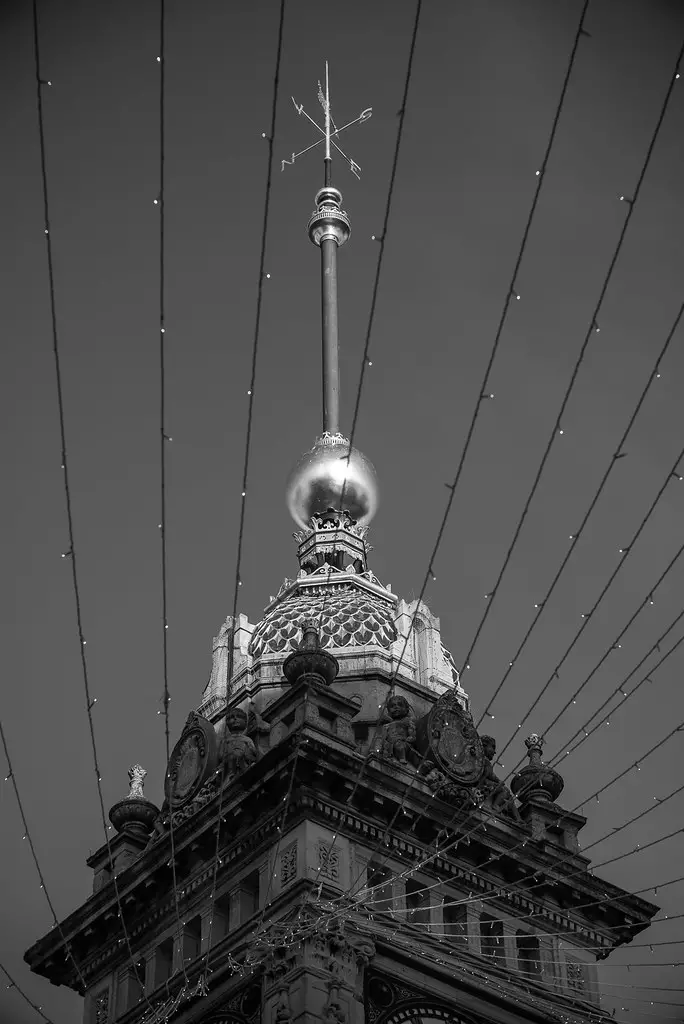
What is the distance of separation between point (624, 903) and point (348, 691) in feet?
35.3

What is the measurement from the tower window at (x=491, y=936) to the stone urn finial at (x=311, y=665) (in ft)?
26.3

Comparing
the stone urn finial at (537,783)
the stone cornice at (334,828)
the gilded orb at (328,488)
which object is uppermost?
the gilded orb at (328,488)

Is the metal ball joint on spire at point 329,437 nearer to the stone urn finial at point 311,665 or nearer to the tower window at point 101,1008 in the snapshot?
the stone urn finial at point 311,665

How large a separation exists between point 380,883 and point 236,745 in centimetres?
650

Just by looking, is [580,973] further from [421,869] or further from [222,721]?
[222,721]

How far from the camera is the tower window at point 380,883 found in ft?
176

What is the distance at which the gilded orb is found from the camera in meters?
74.3

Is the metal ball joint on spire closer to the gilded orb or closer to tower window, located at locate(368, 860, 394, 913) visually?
the gilded orb

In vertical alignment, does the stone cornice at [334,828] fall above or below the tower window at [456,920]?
above

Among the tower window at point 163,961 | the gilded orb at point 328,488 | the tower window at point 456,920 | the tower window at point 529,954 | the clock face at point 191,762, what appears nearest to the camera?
the tower window at point 456,920

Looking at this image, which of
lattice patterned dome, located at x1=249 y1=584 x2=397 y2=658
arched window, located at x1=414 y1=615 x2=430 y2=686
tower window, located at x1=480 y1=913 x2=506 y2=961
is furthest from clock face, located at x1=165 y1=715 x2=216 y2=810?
tower window, located at x1=480 y1=913 x2=506 y2=961

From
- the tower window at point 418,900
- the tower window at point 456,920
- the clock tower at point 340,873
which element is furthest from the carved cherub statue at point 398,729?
the tower window at point 456,920

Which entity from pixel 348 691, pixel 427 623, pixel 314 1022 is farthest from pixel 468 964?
pixel 427 623

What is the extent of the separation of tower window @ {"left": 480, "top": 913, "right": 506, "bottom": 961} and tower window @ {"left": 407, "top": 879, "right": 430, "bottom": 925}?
1661 mm
